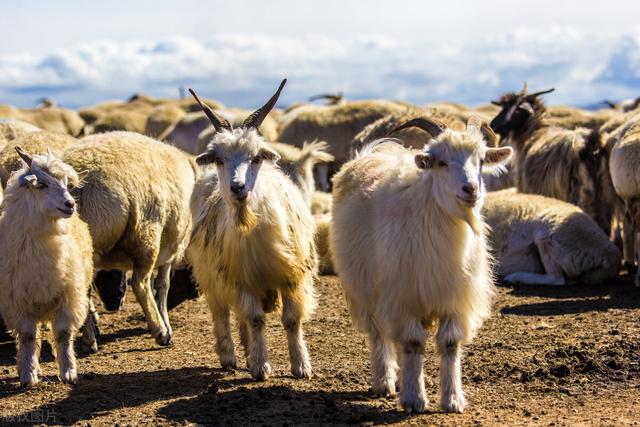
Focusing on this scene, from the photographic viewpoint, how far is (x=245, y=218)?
7328mm

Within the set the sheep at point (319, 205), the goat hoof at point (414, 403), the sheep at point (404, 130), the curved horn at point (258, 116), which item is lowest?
the goat hoof at point (414, 403)

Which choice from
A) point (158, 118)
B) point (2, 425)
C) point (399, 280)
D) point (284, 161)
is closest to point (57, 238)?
point (2, 425)

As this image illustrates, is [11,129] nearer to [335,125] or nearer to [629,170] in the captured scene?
[629,170]

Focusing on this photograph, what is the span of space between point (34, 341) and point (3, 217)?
3.27 ft

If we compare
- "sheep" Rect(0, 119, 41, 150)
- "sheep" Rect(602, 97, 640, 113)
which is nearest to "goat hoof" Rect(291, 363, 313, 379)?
"sheep" Rect(0, 119, 41, 150)

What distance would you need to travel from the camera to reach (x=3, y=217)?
7.84 metres

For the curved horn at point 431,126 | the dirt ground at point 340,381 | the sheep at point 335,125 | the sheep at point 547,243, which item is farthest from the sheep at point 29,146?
the sheep at point 335,125

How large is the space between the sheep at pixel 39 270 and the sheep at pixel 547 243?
5.55 m

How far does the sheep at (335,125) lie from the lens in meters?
20.3

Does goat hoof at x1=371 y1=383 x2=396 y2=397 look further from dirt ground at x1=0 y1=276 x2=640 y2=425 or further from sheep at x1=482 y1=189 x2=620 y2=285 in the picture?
sheep at x1=482 y1=189 x2=620 y2=285

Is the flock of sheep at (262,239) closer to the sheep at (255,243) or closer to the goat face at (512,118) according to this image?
the sheep at (255,243)

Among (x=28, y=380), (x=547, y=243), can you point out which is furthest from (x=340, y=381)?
(x=547, y=243)

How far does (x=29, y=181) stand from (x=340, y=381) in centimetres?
273

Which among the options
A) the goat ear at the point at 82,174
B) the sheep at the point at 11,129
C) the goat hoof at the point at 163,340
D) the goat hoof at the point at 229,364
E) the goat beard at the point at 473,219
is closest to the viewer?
the goat beard at the point at 473,219
